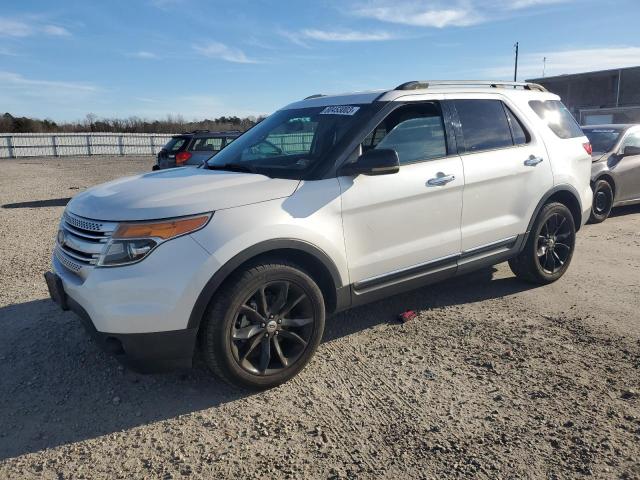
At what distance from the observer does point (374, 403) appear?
3.17 metres

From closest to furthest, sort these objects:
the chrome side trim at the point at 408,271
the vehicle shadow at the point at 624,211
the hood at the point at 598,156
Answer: the chrome side trim at the point at 408,271
the hood at the point at 598,156
the vehicle shadow at the point at 624,211

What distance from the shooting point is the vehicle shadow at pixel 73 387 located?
9.81ft

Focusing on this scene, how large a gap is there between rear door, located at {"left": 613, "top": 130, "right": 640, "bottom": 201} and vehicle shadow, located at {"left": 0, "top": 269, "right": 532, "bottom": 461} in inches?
238

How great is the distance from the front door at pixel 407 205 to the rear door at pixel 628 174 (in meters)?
5.88

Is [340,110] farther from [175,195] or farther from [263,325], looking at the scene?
[263,325]

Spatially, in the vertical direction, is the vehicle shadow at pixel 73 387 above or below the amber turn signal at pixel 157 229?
below

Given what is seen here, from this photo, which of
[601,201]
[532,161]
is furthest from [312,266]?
[601,201]

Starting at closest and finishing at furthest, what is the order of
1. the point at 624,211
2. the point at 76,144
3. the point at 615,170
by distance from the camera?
the point at 615,170 → the point at 624,211 → the point at 76,144

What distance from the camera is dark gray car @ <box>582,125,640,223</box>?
27.8 feet

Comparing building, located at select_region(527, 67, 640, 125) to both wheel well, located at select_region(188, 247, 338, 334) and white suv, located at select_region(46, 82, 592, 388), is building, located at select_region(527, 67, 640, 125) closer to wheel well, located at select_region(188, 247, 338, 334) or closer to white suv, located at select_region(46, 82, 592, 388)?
white suv, located at select_region(46, 82, 592, 388)

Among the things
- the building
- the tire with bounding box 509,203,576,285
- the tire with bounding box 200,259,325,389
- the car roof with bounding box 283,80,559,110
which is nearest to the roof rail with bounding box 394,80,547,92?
the car roof with bounding box 283,80,559,110

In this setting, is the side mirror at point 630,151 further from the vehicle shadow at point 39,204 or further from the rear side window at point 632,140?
the vehicle shadow at point 39,204

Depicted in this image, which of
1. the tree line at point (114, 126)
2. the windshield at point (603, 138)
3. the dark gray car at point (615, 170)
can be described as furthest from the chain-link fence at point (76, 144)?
the dark gray car at point (615, 170)

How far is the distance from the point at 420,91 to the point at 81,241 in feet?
8.80
